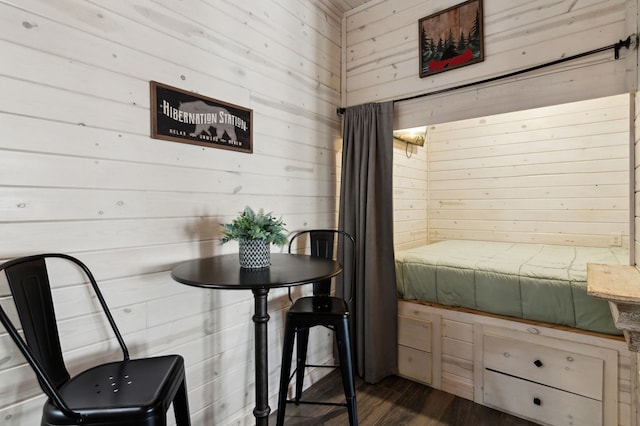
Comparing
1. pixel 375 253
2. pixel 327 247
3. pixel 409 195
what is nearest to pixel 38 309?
pixel 327 247

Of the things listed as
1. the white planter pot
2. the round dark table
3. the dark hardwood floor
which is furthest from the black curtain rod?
the dark hardwood floor

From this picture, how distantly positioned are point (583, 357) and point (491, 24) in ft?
6.57

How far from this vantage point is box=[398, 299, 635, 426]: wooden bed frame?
5.59ft

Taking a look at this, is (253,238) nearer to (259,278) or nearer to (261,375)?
(259,278)

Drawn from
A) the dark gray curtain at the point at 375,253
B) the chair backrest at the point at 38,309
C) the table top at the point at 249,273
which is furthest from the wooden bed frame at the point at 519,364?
the chair backrest at the point at 38,309

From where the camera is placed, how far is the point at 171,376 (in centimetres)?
111

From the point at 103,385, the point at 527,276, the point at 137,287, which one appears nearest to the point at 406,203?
the point at 527,276

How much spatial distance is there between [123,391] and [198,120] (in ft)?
4.01

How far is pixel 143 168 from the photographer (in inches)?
57.7

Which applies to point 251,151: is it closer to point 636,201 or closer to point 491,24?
point 491,24

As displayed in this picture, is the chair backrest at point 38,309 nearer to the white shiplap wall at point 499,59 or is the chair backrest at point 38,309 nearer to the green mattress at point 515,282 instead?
the green mattress at point 515,282

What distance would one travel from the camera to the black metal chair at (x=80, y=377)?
0.91 meters

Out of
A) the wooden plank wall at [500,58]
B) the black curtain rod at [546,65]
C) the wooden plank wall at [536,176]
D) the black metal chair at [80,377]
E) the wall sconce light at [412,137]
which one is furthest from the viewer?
the wall sconce light at [412,137]

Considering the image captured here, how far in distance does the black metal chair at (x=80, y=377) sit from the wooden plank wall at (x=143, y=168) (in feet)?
0.44
